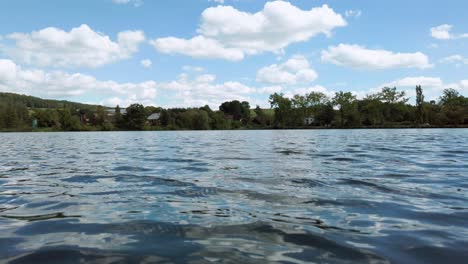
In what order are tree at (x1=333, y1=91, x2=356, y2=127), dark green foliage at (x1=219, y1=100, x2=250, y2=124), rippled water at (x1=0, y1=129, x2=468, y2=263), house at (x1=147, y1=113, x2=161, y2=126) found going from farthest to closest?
dark green foliage at (x1=219, y1=100, x2=250, y2=124) < house at (x1=147, y1=113, x2=161, y2=126) < tree at (x1=333, y1=91, x2=356, y2=127) < rippled water at (x1=0, y1=129, x2=468, y2=263)

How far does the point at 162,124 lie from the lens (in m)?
144

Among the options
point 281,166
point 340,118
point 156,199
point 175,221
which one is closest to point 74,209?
point 156,199

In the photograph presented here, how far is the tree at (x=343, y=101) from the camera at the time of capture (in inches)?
4985

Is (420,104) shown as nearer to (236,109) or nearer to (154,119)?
(236,109)

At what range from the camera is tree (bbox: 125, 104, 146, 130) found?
135125 millimetres

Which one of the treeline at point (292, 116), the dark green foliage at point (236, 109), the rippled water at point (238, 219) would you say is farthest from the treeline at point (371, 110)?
the rippled water at point (238, 219)

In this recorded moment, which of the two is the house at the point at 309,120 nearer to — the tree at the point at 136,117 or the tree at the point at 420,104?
the tree at the point at 420,104

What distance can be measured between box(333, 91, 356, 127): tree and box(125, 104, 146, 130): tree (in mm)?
71163

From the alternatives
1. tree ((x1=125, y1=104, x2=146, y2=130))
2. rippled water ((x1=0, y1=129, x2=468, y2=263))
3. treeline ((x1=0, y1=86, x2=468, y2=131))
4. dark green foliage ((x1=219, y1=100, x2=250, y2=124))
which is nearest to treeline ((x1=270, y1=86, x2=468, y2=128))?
treeline ((x1=0, y1=86, x2=468, y2=131))

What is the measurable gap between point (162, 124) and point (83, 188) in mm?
138799

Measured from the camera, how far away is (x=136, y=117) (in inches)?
5320

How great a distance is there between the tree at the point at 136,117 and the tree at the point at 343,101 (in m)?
71.2

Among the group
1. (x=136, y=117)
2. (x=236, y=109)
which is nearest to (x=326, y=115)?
(x=236, y=109)

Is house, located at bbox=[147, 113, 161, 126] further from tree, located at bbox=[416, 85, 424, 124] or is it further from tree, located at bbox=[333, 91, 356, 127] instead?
tree, located at bbox=[416, 85, 424, 124]
